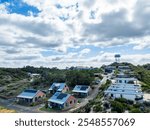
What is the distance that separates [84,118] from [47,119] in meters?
0.54

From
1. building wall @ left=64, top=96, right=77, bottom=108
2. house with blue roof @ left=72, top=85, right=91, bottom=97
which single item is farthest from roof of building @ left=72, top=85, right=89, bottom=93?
building wall @ left=64, top=96, right=77, bottom=108

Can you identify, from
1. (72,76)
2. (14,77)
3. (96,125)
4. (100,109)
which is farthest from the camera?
(14,77)

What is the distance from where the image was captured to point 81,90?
16609 mm

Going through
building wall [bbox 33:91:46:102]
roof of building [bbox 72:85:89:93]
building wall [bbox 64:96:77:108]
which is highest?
roof of building [bbox 72:85:89:93]

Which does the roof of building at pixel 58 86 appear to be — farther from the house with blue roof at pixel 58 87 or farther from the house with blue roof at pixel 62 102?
the house with blue roof at pixel 62 102

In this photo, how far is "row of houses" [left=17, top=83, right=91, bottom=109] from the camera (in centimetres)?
1348

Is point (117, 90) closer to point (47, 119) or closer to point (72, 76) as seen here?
point (72, 76)

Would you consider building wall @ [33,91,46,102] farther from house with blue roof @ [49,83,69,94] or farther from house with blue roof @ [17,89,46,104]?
house with blue roof @ [49,83,69,94]

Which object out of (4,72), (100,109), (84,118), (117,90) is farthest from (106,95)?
(4,72)

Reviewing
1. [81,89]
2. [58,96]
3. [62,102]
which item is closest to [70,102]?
[62,102]

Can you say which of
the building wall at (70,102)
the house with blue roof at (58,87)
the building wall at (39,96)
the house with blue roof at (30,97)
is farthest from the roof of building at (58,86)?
the building wall at (70,102)

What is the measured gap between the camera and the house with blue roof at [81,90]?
1645 cm

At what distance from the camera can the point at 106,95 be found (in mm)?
14195

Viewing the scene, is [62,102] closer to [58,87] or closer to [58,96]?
[58,96]
